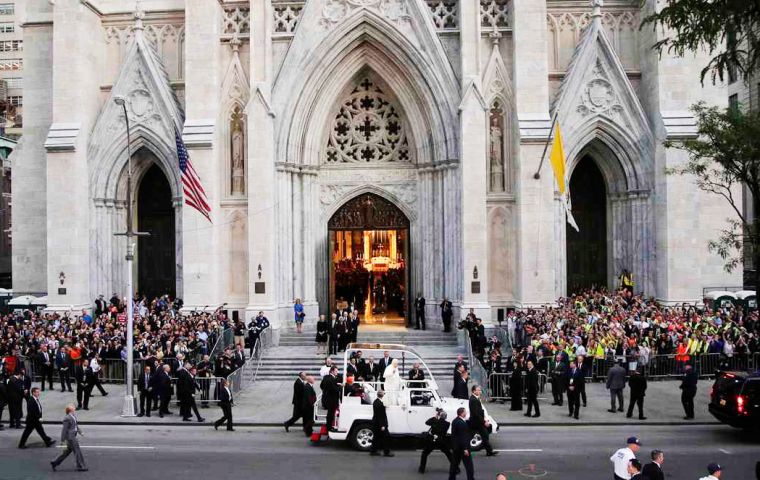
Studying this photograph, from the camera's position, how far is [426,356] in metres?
26.9

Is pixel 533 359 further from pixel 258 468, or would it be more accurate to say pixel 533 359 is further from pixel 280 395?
pixel 258 468

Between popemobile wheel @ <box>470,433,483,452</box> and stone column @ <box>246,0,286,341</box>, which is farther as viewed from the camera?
stone column @ <box>246,0,286,341</box>

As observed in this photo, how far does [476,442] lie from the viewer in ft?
56.7

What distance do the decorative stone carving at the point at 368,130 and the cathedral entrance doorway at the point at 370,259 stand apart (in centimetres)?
182

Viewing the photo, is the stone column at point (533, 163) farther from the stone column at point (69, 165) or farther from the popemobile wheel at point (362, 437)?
the stone column at point (69, 165)

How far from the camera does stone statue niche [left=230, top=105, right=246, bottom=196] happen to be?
31.6m

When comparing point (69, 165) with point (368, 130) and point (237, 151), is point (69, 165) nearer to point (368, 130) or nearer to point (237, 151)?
point (237, 151)

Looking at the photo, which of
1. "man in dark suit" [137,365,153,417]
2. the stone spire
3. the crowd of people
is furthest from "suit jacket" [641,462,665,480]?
the stone spire

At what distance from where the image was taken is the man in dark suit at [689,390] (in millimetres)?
19750

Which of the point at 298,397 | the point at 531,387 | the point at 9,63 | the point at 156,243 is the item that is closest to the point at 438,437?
the point at 298,397

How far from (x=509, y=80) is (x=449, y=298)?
29.1ft

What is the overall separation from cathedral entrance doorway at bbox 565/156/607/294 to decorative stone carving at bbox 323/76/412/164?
288 inches

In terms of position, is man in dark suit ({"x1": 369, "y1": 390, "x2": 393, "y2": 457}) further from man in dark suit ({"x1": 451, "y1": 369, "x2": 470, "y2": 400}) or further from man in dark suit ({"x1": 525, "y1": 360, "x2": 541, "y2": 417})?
man in dark suit ({"x1": 525, "y1": 360, "x2": 541, "y2": 417})

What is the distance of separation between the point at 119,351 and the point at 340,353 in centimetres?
728
